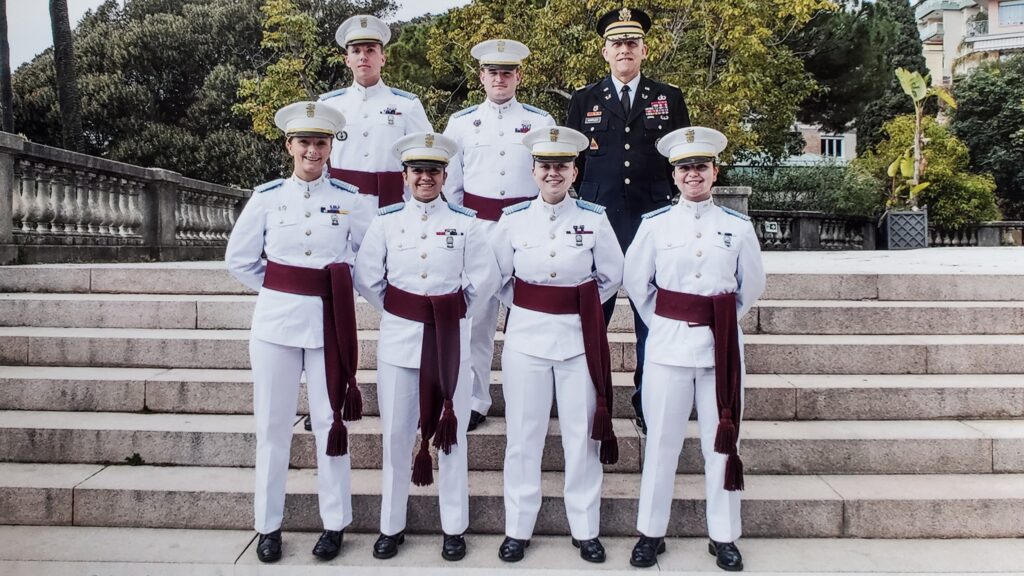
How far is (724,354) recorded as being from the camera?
355cm

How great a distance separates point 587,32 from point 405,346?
955 centimetres

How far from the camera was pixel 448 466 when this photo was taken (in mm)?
3766

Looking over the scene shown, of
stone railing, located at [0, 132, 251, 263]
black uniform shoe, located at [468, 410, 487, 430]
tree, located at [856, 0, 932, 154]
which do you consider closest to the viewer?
black uniform shoe, located at [468, 410, 487, 430]

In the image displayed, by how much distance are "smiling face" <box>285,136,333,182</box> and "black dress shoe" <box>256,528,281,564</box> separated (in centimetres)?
190

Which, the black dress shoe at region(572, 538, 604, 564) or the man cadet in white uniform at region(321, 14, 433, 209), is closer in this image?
the black dress shoe at region(572, 538, 604, 564)

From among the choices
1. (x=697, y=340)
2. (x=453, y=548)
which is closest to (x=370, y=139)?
(x=697, y=340)

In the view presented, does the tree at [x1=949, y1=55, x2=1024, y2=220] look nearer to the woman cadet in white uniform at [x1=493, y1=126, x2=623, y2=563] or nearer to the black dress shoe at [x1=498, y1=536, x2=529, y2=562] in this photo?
the woman cadet in white uniform at [x1=493, y1=126, x2=623, y2=563]

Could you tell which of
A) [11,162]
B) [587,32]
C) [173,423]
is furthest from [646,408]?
[587,32]

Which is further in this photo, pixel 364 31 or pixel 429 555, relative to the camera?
pixel 364 31

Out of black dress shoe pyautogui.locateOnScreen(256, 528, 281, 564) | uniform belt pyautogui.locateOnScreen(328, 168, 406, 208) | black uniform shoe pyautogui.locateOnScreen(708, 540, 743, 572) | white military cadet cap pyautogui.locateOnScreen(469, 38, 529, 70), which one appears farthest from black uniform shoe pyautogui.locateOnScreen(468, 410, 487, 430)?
white military cadet cap pyautogui.locateOnScreen(469, 38, 529, 70)

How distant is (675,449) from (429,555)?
1429 millimetres

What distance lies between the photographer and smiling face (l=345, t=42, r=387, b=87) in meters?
4.51

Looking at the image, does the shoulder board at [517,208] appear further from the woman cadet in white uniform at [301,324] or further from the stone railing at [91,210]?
the stone railing at [91,210]

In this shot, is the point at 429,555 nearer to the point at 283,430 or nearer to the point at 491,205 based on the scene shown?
the point at 283,430
